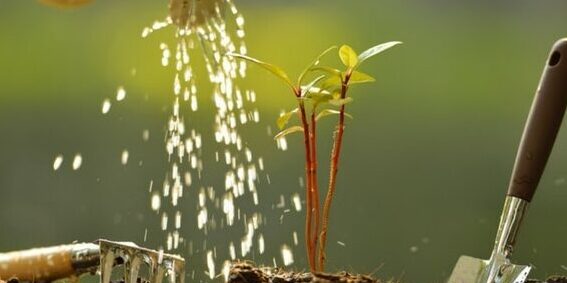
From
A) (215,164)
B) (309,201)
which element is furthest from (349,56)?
(215,164)

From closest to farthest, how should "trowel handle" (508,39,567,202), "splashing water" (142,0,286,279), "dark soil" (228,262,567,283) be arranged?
"dark soil" (228,262,567,283), "trowel handle" (508,39,567,202), "splashing water" (142,0,286,279)

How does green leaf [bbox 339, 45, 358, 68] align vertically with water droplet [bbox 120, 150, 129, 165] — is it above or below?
above

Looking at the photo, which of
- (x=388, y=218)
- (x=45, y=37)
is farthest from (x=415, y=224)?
(x=45, y=37)

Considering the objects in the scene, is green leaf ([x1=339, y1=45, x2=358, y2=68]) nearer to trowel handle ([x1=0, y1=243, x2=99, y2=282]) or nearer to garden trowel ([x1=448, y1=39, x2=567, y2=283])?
garden trowel ([x1=448, y1=39, x2=567, y2=283])

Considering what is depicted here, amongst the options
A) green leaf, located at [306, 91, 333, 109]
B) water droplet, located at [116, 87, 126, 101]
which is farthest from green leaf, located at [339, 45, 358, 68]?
water droplet, located at [116, 87, 126, 101]

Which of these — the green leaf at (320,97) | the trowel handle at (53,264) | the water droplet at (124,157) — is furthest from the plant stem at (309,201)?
the water droplet at (124,157)

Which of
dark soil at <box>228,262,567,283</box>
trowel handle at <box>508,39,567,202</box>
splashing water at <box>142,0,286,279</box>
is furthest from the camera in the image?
splashing water at <box>142,0,286,279</box>

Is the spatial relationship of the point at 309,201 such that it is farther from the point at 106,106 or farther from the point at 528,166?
the point at 106,106

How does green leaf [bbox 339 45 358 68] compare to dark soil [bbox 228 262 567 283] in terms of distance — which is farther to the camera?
green leaf [bbox 339 45 358 68]

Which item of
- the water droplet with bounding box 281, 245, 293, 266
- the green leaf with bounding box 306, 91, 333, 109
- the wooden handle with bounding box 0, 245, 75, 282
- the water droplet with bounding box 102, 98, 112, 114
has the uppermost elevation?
the water droplet with bounding box 102, 98, 112, 114
